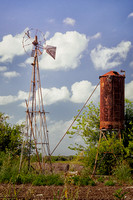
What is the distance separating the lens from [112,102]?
49.1ft

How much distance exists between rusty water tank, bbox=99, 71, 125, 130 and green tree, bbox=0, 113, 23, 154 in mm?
6341

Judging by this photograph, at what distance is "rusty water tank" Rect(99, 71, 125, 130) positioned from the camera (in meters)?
14.9

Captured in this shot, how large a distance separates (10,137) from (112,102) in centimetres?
787

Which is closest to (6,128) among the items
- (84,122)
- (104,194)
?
(84,122)

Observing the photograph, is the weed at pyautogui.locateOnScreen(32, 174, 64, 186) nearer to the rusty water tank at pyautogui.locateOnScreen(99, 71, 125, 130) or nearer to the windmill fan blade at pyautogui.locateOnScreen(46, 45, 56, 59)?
the rusty water tank at pyautogui.locateOnScreen(99, 71, 125, 130)

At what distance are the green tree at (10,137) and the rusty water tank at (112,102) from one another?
6.34 m

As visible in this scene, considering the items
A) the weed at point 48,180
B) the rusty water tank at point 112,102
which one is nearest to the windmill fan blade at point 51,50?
the rusty water tank at point 112,102

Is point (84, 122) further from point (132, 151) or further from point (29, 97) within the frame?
point (29, 97)

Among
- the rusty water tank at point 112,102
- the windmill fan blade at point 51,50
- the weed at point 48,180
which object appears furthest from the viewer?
the rusty water tank at point 112,102

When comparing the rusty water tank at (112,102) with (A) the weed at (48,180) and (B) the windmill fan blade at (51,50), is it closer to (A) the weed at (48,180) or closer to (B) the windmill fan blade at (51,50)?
(B) the windmill fan blade at (51,50)

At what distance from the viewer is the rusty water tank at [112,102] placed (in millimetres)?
14914

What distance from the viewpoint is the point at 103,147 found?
49.4 feet

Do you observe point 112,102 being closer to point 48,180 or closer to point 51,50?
point 51,50

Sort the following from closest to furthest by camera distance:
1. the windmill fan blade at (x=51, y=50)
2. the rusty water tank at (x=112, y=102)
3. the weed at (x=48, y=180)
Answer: the weed at (x=48, y=180)
the windmill fan blade at (x=51, y=50)
the rusty water tank at (x=112, y=102)
